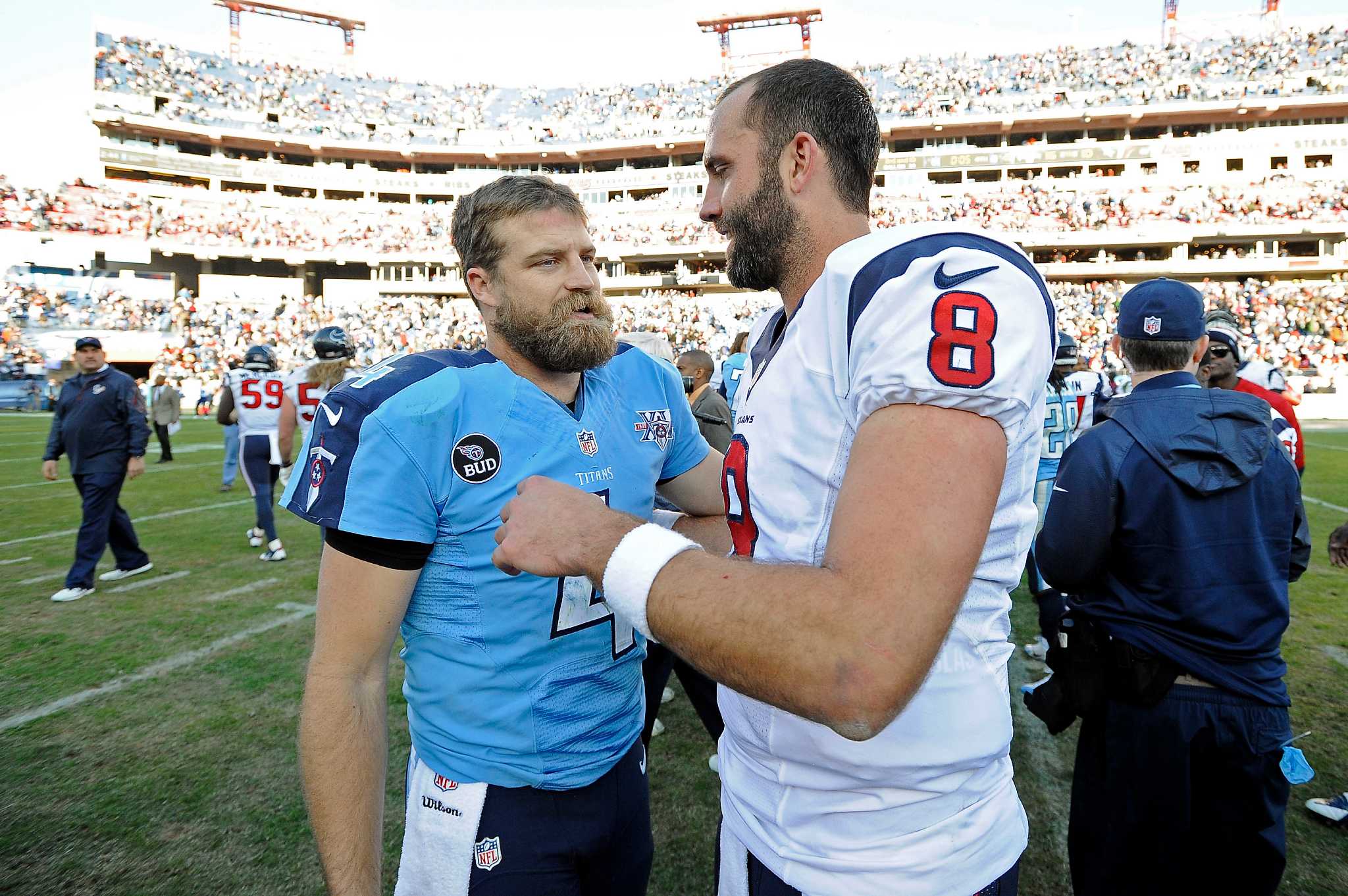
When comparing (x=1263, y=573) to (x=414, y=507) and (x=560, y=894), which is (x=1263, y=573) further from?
Result: (x=414, y=507)

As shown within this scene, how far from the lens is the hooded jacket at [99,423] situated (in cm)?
710

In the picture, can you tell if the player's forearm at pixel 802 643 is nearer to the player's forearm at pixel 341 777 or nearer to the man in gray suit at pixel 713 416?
the player's forearm at pixel 341 777

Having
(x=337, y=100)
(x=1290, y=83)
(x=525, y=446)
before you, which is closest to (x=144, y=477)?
(x=525, y=446)

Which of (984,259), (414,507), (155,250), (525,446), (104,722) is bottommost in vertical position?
(104,722)

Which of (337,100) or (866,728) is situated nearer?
(866,728)

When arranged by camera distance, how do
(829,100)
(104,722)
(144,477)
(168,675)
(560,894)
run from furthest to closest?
(144,477)
(168,675)
(104,722)
(560,894)
(829,100)

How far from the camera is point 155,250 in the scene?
43156 mm

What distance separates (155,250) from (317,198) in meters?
10.9

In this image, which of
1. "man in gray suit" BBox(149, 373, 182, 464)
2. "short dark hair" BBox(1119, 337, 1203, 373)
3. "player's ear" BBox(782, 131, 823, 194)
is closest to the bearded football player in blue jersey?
"player's ear" BBox(782, 131, 823, 194)

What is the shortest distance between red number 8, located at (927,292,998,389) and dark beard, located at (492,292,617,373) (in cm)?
108

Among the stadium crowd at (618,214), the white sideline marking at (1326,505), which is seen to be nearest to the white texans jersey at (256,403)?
the white sideline marking at (1326,505)

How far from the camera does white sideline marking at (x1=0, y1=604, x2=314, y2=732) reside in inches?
180

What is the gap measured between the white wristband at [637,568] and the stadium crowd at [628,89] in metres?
53.2

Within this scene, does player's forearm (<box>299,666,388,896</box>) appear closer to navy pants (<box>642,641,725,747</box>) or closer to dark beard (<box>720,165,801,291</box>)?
dark beard (<box>720,165,801,291</box>)
